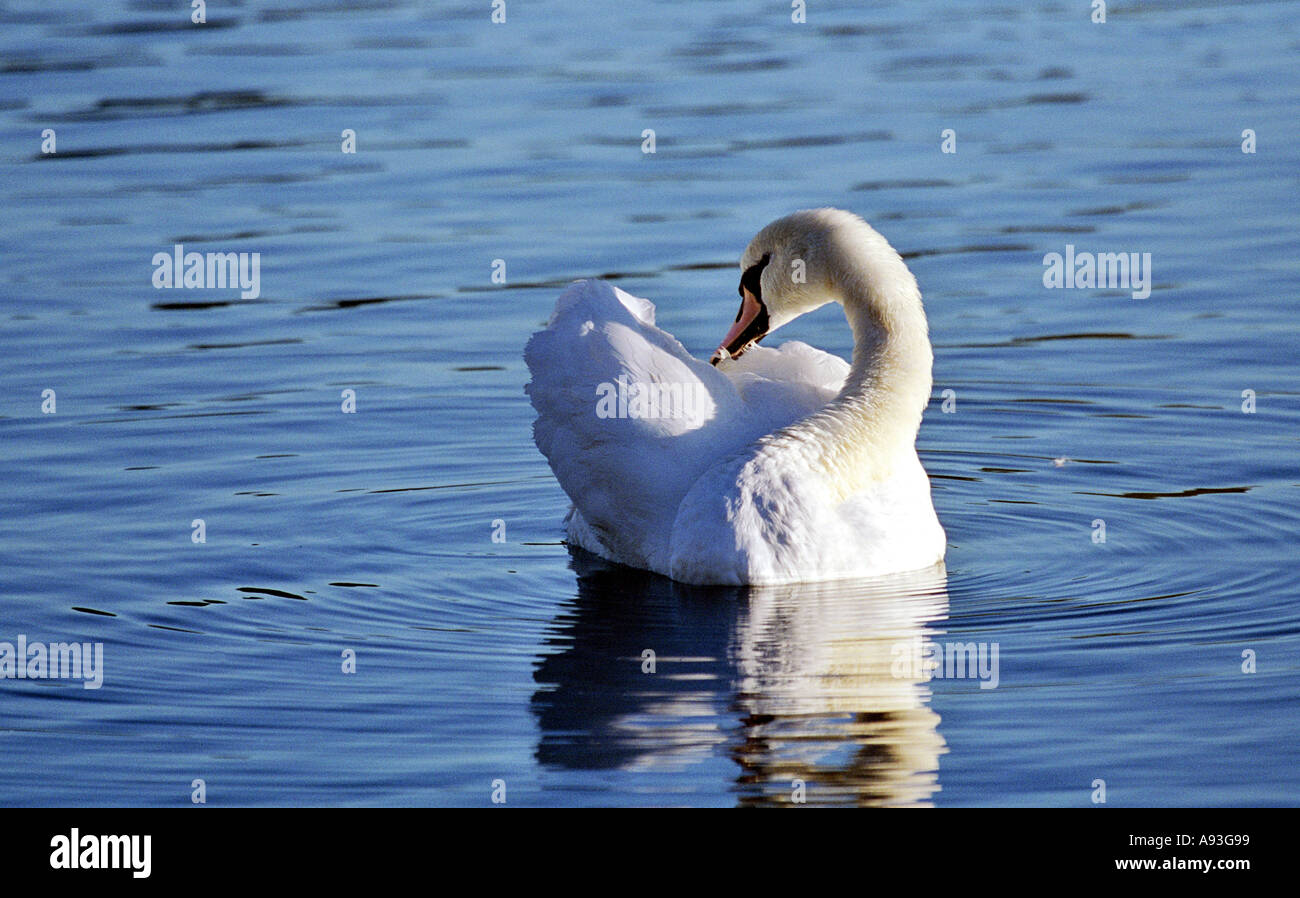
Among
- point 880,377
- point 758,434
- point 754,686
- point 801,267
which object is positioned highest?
point 801,267

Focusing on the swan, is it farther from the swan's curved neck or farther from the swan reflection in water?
the swan reflection in water

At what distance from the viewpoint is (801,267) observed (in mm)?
10312

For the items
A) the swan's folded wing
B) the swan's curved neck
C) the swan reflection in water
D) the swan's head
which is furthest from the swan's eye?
the swan reflection in water

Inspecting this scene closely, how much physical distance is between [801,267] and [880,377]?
28.4 inches

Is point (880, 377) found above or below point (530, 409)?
below

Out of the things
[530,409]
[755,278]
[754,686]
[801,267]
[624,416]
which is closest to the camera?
[754,686]

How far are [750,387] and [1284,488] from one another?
2971 mm

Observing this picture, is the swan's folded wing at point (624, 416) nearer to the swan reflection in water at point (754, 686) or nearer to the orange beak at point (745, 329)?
the swan reflection in water at point (754, 686)

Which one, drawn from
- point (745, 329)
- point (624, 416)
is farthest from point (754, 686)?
point (745, 329)

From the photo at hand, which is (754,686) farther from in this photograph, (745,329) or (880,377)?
(745,329)

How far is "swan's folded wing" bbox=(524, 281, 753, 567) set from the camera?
31.7 feet

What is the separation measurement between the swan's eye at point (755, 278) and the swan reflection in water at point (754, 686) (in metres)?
1.60
